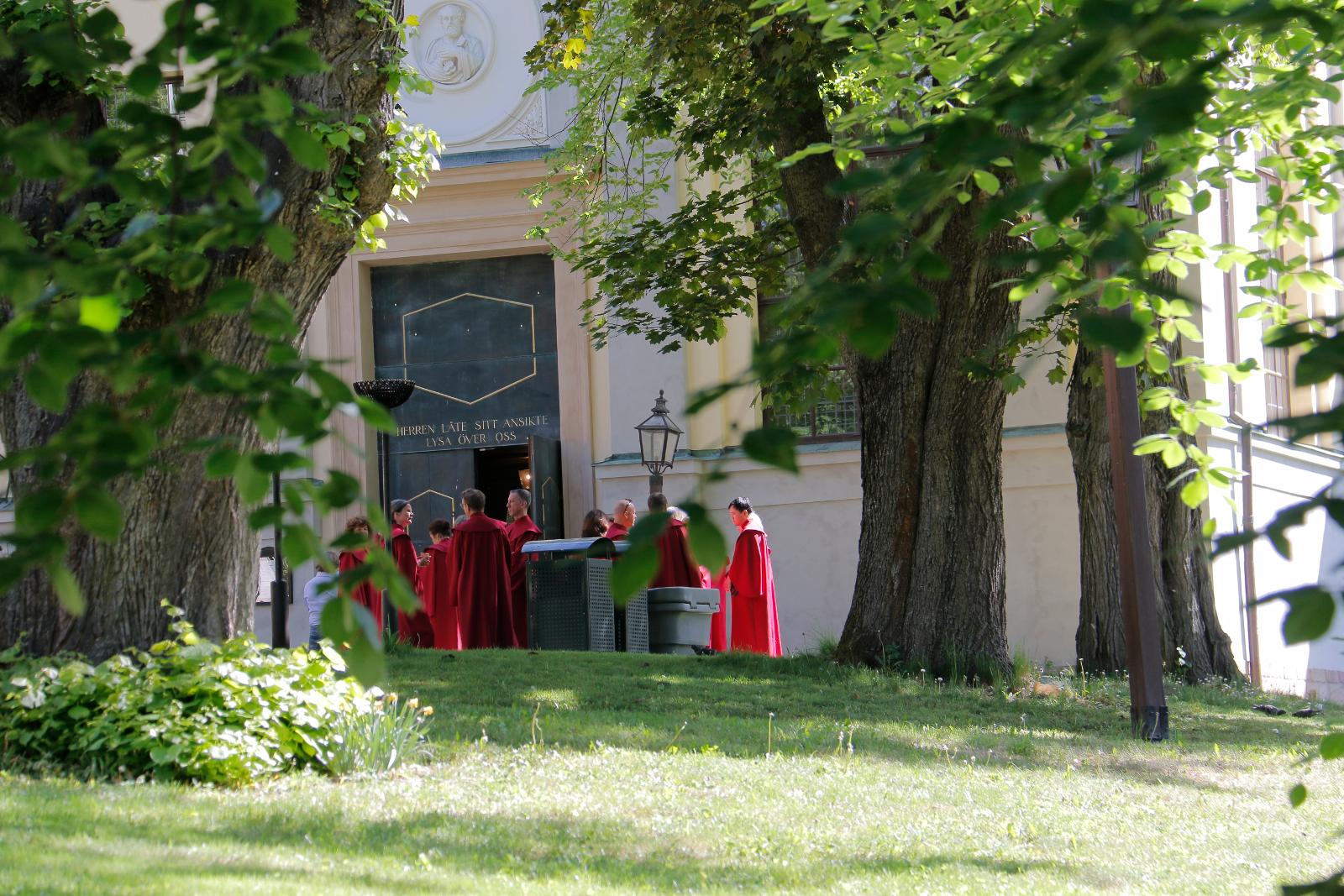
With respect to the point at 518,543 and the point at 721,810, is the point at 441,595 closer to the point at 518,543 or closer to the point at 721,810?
the point at 518,543

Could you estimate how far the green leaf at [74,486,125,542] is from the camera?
1966 millimetres

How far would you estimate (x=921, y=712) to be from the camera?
35.1 ft

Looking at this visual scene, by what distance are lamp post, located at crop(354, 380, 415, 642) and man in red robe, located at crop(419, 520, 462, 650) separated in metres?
0.47

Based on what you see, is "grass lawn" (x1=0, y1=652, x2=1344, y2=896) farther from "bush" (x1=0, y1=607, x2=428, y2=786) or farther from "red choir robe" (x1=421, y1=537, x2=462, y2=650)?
"red choir robe" (x1=421, y1=537, x2=462, y2=650)

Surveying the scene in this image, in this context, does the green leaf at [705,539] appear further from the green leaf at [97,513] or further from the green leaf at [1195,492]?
the green leaf at [1195,492]

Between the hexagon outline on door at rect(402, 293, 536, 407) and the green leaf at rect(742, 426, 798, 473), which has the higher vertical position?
the hexagon outline on door at rect(402, 293, 536, 407)

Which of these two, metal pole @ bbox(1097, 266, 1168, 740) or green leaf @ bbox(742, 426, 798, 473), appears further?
metal pole @ bbox(1097, 266, 1168, 740)

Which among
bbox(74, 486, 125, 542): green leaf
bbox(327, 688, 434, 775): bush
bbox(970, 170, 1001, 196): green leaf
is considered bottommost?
bbox(327, 688, 434, 775): bush

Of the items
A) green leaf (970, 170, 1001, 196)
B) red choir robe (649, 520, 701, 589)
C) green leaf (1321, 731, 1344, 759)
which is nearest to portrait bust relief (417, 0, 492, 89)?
red choir robe (649, 520, 701, 589)

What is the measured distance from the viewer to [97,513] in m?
1.98

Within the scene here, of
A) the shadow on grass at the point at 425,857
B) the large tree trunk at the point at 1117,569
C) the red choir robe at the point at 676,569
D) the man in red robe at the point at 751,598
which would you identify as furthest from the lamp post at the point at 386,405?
the large tree trunk at the point at 1117,569

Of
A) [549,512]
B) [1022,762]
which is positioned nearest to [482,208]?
[549,512]

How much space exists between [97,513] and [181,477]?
21.7 ft

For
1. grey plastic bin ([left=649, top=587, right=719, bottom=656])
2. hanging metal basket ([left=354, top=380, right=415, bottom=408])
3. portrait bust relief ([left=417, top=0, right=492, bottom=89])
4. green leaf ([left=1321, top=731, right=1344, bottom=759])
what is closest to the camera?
green leaf ([left=1321, top=731, right=1344, bottom=759])
